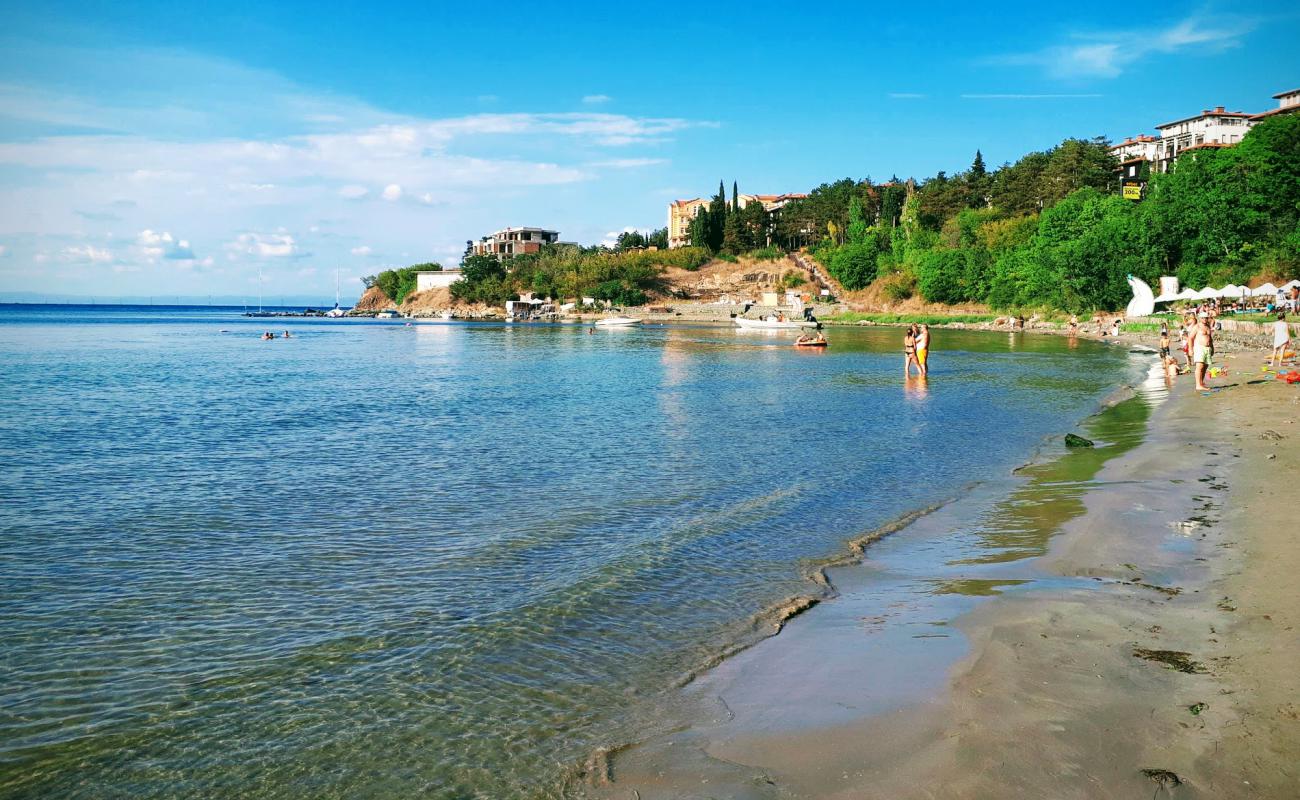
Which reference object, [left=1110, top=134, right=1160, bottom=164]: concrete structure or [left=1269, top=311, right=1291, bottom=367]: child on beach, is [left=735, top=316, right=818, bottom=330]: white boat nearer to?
[left=1110, top=134, right=1160, bottom=164]: concrete structure

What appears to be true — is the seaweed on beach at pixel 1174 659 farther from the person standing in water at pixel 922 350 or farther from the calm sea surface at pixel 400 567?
the person standing in water at pixel 922 350

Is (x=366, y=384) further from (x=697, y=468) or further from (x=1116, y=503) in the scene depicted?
(x=1116, y=503)

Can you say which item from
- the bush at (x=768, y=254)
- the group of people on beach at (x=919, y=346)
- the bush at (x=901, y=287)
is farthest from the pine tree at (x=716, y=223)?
the group of people on beach at (x=919, y=346)

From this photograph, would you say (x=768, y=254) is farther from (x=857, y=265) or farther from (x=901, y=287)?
(x=901, y=287)

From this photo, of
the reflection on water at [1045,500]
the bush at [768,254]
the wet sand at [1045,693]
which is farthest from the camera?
the bush at [768,254]

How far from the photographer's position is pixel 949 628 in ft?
25.7

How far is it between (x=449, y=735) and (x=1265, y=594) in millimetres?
7470

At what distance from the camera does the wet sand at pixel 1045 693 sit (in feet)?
16.8

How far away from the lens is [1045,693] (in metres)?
6.21

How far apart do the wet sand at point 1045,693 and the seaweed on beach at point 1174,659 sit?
22 millimetres

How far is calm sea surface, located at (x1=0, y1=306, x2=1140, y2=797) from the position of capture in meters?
6.16

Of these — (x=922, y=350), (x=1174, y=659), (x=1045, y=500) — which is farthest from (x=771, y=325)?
(x=1174, y=659)

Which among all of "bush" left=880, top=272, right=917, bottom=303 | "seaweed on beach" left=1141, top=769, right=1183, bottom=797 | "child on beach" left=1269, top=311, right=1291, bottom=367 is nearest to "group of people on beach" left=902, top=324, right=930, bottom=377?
"child on beach" left=1269, top=311, right=1291, bottom=367

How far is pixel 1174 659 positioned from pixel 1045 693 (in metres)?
1.29
